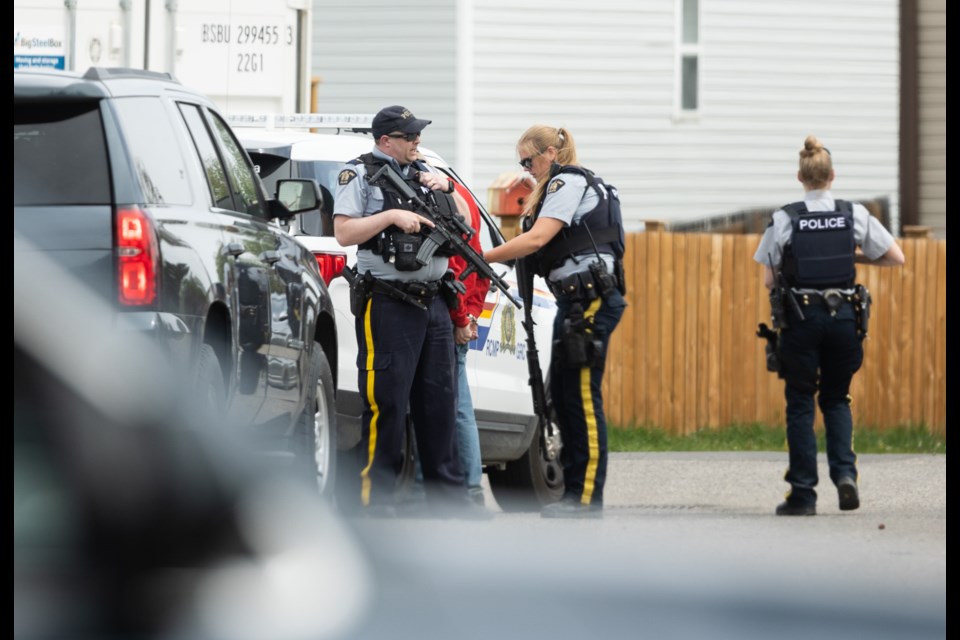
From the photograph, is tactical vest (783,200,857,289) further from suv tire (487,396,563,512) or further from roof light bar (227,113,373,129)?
roof light bar (227,113,373,129)

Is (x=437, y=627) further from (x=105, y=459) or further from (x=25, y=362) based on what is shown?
(x=25, y=362)

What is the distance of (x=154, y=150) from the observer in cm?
554

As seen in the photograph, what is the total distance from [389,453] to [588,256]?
1.25 metres

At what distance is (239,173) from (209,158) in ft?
1.43

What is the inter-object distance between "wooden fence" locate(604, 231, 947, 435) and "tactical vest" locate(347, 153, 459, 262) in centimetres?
692

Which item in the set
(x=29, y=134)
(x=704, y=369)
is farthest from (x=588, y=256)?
(x=704, y=369)

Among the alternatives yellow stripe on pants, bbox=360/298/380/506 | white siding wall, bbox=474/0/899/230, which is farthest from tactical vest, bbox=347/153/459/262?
white siding wall, bbox=474/0/899/230

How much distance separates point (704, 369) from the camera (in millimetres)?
14484

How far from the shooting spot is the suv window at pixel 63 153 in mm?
3654

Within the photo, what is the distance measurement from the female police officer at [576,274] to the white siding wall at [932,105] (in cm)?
1412

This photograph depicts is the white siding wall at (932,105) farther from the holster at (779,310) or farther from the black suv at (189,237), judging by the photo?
the black suv at (189,237)

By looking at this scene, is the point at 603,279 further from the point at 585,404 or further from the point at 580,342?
the point at 585,404

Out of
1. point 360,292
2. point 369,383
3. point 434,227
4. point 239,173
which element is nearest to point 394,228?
point 434,227

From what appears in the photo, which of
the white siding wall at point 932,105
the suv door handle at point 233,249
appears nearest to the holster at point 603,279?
the suv door handle at point 233,249
